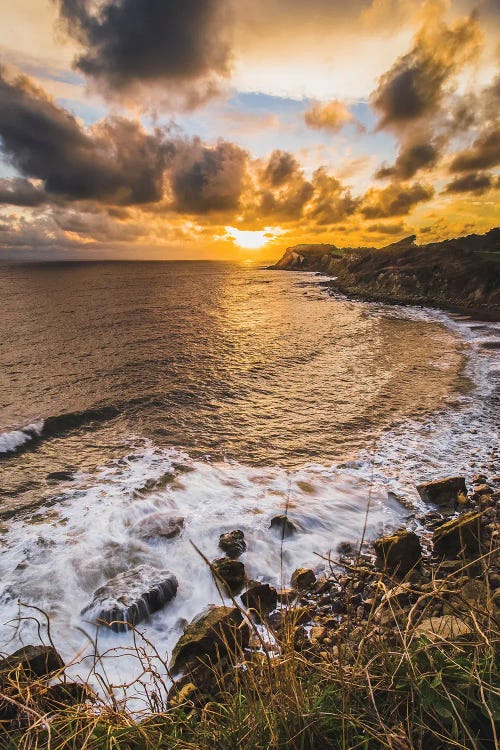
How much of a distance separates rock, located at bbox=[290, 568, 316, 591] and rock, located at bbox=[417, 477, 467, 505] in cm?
428

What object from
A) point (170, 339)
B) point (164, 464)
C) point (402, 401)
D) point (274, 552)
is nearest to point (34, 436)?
point (164, 464)

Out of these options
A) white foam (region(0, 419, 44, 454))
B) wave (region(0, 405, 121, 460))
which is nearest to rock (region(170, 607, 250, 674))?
wave (region(0, 405, 121, 460))

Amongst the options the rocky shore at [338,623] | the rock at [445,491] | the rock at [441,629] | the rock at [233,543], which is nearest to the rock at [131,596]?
the rocky shore at [338,623]

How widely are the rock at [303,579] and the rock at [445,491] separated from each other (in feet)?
14.0

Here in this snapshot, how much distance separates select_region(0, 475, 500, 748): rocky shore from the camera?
2414 mm

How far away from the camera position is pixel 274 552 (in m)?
8.06

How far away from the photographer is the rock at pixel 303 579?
6.86 m

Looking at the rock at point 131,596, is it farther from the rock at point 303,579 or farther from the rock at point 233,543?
the rock at point 303,579

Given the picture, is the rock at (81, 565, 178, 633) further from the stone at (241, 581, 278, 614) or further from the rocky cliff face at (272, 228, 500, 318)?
the rocky cliff face at (272, 228, 500, 318)

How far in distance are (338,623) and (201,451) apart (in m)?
7.70

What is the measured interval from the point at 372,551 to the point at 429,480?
3522 mm

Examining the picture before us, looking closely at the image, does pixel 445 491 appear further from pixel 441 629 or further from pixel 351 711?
pixel 351 711

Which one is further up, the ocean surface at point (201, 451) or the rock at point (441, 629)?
the rock at point (441, 629)

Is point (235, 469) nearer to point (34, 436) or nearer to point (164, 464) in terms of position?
point (164, 464)
